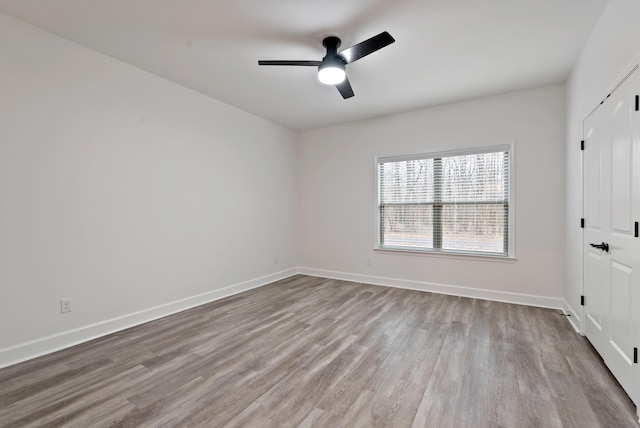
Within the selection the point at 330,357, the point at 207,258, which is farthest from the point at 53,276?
the point at 330,357

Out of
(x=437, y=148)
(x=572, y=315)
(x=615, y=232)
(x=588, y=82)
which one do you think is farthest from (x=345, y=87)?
(x=572, y=315)

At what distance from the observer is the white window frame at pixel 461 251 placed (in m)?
3.90

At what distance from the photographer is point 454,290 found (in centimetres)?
425

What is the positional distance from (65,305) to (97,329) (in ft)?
1.30

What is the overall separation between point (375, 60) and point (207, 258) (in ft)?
10.8

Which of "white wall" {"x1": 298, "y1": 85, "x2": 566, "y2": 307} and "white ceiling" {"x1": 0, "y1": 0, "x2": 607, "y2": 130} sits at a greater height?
"white ceiling" {"x1": 0, "y1": 0, "x2": 607, "y2": 130}

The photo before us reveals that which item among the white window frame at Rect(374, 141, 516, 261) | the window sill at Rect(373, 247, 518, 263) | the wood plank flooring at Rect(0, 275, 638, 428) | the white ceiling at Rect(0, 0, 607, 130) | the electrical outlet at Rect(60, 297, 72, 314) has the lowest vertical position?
the wood plank flooring at Rect(0, 275, 638, 428)

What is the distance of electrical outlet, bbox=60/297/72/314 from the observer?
2.66m

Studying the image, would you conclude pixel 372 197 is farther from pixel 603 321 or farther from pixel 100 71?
pixel 100 71

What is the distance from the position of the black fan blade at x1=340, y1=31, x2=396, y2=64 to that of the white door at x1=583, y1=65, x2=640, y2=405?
1.62 metres

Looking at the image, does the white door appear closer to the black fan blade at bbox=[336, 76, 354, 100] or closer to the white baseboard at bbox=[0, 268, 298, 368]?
the black fan blade at bbox=[336, 76, 354, 100]

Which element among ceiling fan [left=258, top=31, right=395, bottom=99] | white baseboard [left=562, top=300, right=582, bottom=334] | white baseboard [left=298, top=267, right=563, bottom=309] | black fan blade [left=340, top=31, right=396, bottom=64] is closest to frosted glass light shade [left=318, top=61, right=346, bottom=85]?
ceiling fan [left=258, top=31, right=395, bottom=99]


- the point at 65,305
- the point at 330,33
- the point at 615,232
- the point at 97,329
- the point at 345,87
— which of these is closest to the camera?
the point at 615,232

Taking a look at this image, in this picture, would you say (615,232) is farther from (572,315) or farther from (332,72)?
(332,72)
